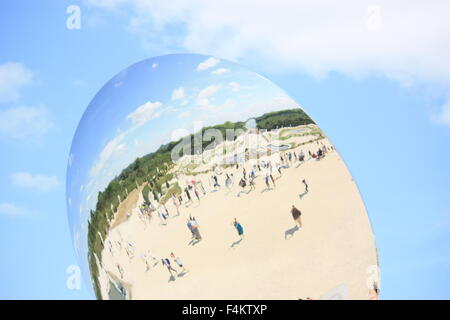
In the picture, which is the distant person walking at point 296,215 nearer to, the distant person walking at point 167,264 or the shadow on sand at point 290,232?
the shadow on sand at point 290,232

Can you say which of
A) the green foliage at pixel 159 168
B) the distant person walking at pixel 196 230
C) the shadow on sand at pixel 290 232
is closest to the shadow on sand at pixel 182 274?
the distant person walking at pixel 196 230

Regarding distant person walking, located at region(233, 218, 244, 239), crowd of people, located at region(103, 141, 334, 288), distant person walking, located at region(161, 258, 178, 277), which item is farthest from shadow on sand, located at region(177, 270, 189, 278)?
distant person walking, located at region(233, 218, 244, 239)

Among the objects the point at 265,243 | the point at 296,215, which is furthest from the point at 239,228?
the point at 296,215

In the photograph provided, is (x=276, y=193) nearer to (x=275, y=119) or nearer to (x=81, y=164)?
(x=275, y=119)

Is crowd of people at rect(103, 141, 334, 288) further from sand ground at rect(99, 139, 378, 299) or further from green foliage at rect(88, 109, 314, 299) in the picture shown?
green foliage at rect(88, 109, 314, 299)

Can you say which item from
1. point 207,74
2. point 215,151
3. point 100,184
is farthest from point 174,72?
point 100,184

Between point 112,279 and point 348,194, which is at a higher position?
point 348,194
